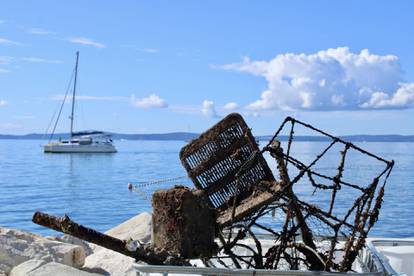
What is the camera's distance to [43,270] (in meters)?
8.51

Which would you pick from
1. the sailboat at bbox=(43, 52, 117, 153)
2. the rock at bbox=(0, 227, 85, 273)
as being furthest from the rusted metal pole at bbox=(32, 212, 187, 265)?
the sailboat at bbox=(43, 52, 117, 153)

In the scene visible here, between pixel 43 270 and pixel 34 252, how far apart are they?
1.59 meters

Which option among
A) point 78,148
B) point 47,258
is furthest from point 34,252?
point 78,148

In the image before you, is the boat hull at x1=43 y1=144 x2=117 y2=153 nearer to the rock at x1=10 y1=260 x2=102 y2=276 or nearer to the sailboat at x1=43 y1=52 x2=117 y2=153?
the sailboat at x1=43 y1=52 x2=117 y2=153

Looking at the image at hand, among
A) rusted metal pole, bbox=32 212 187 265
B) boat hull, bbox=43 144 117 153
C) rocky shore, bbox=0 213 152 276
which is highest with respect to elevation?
rusted metal pole, bbox=32 212 187 265

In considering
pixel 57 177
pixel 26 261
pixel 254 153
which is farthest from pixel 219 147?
pixel 57 177

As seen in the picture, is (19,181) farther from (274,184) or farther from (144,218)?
(274,184)

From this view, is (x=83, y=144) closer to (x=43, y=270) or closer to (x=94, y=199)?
(x=94, y=199)

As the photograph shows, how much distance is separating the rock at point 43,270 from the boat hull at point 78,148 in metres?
74.7

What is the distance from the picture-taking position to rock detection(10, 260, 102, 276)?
27.8 feet

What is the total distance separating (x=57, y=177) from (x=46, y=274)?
42.0 m

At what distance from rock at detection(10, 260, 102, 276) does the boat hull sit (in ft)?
245

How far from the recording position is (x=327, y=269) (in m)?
4.68

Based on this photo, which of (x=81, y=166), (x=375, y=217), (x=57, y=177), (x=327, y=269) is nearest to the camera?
(x=327, y=269)
